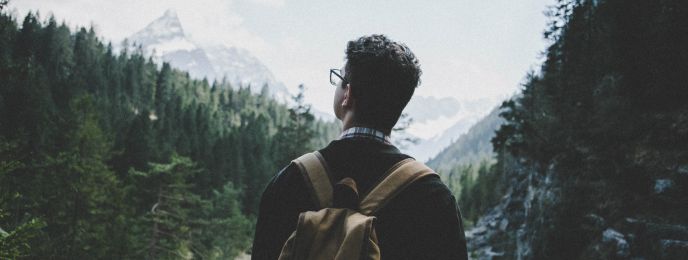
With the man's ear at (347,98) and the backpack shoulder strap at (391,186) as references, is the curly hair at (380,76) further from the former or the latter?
the backpack shoulder strap at (391,186)

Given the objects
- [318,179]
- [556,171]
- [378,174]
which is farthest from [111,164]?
[378,174]

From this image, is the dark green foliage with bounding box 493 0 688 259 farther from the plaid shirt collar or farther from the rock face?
the plaid shirt collar

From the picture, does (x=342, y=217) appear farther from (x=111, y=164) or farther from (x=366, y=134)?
(x=111, y=164)

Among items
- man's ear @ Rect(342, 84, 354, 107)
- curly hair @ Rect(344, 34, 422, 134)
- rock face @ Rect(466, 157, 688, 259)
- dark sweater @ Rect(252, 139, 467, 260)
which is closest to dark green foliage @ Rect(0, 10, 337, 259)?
dark sweater @ Rect(252, 139, 467, 260)

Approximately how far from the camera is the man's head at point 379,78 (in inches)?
74.8

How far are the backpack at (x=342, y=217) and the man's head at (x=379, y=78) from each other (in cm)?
27

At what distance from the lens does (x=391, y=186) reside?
1.85 meters

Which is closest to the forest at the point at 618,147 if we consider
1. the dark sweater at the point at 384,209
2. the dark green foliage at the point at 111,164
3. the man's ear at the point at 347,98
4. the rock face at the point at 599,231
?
the rock face at the point at 599,231

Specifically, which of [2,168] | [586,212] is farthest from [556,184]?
[2,168]

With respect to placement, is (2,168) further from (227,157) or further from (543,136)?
(227,157)

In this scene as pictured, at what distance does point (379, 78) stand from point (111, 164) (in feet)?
173

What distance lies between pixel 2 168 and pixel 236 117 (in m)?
128

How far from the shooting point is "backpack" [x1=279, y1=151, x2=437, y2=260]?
5.69 feet

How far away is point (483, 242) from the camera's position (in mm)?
29656
